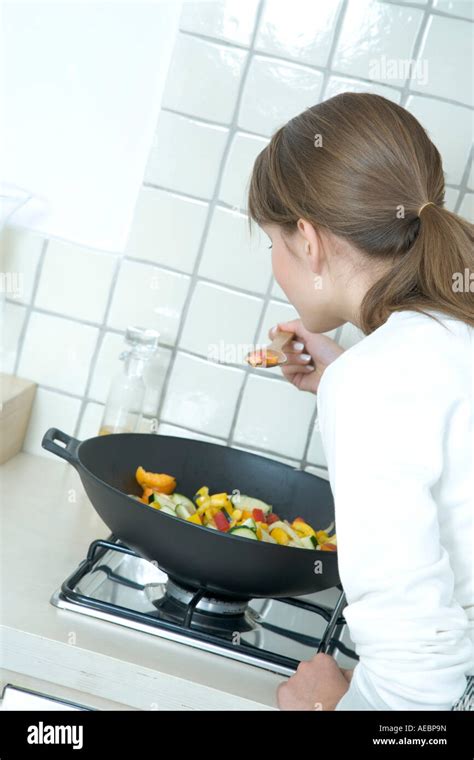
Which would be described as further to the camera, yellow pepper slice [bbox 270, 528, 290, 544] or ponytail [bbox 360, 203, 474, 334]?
yellow pepper slice [bbox 270, 528, 290, 544]

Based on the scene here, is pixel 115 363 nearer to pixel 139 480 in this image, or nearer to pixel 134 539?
pixel 139 480

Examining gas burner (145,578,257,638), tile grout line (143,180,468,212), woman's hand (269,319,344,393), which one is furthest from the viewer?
tile grout line (143,180,468,212)

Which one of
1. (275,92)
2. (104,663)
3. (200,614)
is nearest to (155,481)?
(200,614)

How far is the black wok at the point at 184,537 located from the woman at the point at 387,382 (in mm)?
95

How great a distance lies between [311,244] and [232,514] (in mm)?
381

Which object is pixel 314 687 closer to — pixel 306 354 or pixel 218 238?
pixel 306 354

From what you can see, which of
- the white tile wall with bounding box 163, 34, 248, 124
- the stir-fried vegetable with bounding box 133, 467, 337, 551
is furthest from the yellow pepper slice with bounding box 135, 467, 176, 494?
the white tile wall with bounding box 163, 34, 248, 124

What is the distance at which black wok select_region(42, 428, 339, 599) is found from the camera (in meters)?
0.93

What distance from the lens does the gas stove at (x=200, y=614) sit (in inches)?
38.7

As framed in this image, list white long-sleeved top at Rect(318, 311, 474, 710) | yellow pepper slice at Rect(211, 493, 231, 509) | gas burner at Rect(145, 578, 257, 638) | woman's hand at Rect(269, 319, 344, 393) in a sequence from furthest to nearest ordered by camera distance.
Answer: woman's hand at Rect(269, 319, 344, 393)
yellow pepper slice at Rect(211, 493, 231, 509)
gas burner at Rect(145, 578, 257, 638)
white long-sleeved top at Rect(318, 311, 474, 710)

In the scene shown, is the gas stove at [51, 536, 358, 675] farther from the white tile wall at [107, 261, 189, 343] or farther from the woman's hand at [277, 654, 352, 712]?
the white tile wall at [107, 261, 189, 343]

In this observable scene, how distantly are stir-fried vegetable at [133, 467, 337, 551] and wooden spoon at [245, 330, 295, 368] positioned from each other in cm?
18

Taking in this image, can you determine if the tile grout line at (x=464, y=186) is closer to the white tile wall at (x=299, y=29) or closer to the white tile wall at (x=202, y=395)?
the white tile wall at (x=299, y=29)

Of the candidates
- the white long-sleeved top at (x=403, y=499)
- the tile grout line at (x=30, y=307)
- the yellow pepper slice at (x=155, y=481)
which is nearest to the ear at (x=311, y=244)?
the white long-sleeved top at (x=403, y=499)
